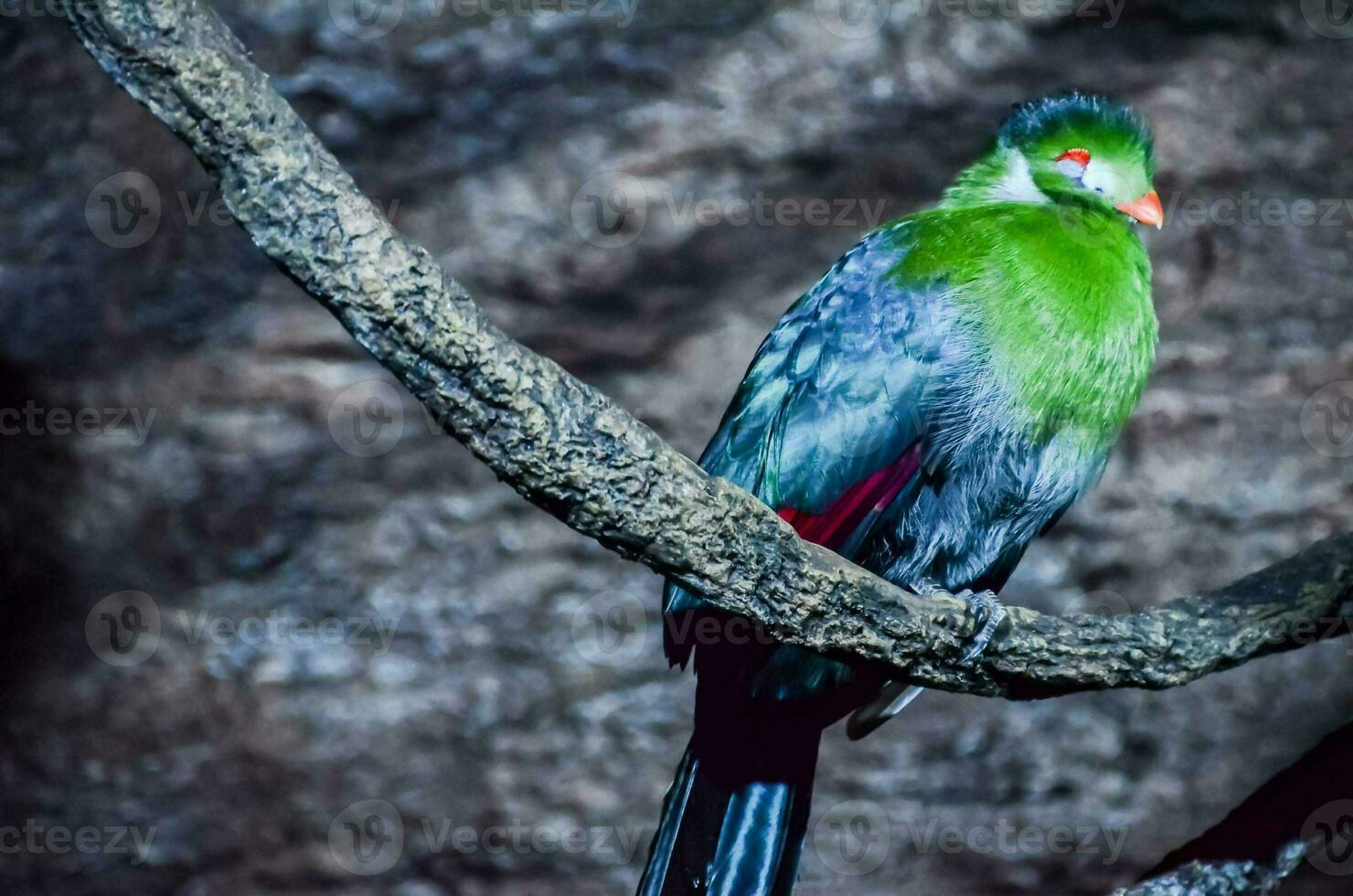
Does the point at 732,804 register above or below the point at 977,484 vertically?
below

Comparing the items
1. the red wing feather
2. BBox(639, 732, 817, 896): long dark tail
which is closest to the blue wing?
the red wing feather

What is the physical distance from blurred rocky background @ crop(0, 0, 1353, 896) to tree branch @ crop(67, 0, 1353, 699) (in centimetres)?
141

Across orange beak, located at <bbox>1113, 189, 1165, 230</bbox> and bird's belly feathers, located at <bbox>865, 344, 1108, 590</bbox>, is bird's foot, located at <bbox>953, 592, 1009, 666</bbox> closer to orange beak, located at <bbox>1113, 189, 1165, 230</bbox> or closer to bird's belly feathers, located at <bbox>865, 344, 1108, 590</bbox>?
bird's belly feathers, located at <bbox>865, 344, 1108, 590</bbox>

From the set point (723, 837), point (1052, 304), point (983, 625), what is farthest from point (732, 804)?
point (1052, 304)

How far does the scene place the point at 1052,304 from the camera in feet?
5.72

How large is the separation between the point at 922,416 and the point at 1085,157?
566 mm

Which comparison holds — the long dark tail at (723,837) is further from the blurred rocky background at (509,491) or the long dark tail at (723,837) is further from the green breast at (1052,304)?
the blurred rocky background at (509,491)

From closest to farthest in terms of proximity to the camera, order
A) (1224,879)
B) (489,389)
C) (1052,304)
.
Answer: (489,389) < (1052,304) < (1224,879)

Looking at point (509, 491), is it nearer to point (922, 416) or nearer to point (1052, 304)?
point (922, 416)

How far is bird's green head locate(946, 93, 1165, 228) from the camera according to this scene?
6.25 ft

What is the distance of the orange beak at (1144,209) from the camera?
187 centimetres

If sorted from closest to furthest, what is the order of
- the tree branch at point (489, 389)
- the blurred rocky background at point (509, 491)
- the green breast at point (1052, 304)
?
1. the tree branch at point (489, 389)
2. the green breast at point (1052, 304)
3. the blurred rocky background at point (509, 491)

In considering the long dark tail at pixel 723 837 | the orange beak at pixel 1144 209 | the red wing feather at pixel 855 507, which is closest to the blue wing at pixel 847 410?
the red wing feather at pixel 855 507

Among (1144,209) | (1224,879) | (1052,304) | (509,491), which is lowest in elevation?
(1224,879)
